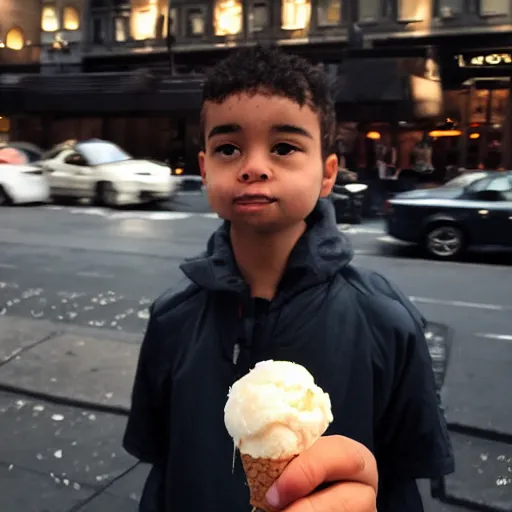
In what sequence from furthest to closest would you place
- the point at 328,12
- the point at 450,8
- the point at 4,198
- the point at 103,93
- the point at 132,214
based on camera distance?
1. the point at 103,93
2. the point at 328,12
3. the point at 450,8
4. the point at 4,198
5. the point at 132,214

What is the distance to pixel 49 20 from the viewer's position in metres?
33.7

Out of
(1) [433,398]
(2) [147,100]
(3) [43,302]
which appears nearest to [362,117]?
(2) [147,100]

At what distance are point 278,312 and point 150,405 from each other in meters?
0.46

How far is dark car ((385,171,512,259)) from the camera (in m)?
11.1

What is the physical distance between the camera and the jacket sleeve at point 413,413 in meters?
1.54

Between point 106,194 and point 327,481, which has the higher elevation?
point 327,481

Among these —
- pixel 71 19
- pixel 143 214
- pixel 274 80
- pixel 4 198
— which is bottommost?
pixel 143 214

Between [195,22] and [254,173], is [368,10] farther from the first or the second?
[254,173]

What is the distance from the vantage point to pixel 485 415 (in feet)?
14.7

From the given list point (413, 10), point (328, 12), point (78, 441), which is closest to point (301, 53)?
point (328, 12)

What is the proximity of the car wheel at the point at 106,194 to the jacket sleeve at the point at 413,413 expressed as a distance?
16833 millimetres

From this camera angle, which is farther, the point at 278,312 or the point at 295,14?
the point at 295,14

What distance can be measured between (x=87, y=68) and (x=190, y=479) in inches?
1324

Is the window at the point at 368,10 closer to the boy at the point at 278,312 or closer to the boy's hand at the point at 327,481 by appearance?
the boy at the point at 278,312
